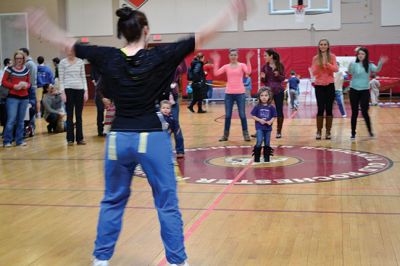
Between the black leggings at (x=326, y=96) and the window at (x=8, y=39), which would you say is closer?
the black leggings at (x=326, y=96)

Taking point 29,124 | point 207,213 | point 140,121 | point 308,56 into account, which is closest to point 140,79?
point 140,121

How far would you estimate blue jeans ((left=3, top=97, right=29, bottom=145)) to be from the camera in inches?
420

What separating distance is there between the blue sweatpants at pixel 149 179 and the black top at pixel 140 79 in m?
0.09

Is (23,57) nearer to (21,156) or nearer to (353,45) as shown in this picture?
(21,156)

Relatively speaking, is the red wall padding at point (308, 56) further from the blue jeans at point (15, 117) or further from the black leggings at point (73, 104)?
the blue jeans at point (15, 117)

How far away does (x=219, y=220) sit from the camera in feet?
17.2

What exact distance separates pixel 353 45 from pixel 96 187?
19188 mm

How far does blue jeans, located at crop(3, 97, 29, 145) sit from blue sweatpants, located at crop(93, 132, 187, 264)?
25.1ft

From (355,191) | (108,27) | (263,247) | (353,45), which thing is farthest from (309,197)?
(108,27)

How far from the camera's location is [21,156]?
9.80m

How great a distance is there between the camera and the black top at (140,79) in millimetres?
3594

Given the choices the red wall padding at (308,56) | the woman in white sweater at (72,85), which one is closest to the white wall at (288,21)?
the red wall padding at (308,56)

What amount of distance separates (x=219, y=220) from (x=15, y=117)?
6.81 meters

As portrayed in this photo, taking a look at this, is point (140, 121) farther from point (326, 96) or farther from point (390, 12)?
point (390, 12)
